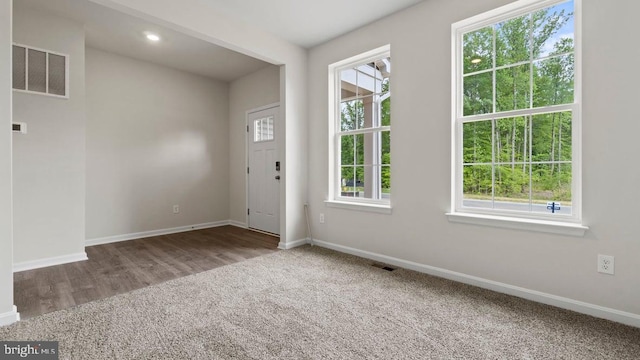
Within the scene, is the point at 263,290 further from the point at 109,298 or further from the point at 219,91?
the point at 219,91

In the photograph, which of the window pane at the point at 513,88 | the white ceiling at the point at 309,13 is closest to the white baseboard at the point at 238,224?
the white ceiling at the point at 309,13

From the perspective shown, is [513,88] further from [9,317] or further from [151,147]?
[151,147]

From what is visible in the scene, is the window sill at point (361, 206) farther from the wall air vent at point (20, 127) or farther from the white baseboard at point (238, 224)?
the wall air vent at point (20, 127)

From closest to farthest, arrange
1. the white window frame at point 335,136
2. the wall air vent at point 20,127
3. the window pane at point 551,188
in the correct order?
the window pane at point 551,188, the wall air vent at point 20,127, the white window frame at point 335,136

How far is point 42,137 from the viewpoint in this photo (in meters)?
3.12

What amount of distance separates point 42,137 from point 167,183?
1827 millimetres

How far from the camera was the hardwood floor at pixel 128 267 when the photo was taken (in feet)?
7.86

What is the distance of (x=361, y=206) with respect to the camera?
3.46 m

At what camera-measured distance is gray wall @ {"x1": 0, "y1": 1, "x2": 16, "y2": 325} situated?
6.21ft

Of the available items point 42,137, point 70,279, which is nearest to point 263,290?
point 70,279

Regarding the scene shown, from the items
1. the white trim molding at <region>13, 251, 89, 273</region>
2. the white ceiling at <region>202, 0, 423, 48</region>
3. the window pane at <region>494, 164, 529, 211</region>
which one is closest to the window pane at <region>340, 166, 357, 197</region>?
the window pane at <region>494, 164, 529, 211</region>

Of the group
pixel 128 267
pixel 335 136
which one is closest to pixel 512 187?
pixel 335 136


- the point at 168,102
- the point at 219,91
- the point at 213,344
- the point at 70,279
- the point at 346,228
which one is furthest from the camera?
the point at 219,91

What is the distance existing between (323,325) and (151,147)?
4088 mm
